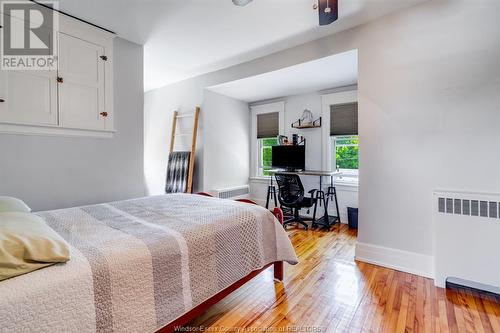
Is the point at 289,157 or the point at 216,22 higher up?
the point at 216,22

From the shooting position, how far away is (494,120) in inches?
75.0

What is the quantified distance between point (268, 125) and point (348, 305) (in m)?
3.60

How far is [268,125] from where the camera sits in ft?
15.8

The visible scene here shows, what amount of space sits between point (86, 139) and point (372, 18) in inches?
127

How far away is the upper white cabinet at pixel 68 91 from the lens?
2090mm

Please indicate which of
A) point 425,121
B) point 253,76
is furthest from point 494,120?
point 253,76

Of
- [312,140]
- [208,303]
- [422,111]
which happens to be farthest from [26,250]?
[312,140]

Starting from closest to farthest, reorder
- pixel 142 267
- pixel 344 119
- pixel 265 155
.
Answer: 1. pixel 142 267
2. pixel 344 119
3. pixel 265 155

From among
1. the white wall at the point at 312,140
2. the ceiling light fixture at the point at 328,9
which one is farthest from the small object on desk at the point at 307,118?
the ceiling light fixture at the point at 328,9

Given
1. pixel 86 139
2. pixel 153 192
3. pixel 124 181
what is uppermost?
pixel 86 139

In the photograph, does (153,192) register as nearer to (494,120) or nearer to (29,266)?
(29,266)

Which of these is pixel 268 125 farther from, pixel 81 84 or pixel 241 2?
pixel 81 84

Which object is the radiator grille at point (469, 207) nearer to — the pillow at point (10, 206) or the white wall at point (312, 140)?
the white wall at point (312, 140)

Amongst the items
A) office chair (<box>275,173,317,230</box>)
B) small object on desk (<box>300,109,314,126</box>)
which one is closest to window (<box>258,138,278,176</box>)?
small object on desk (<box>300,109,314,126</box>)
